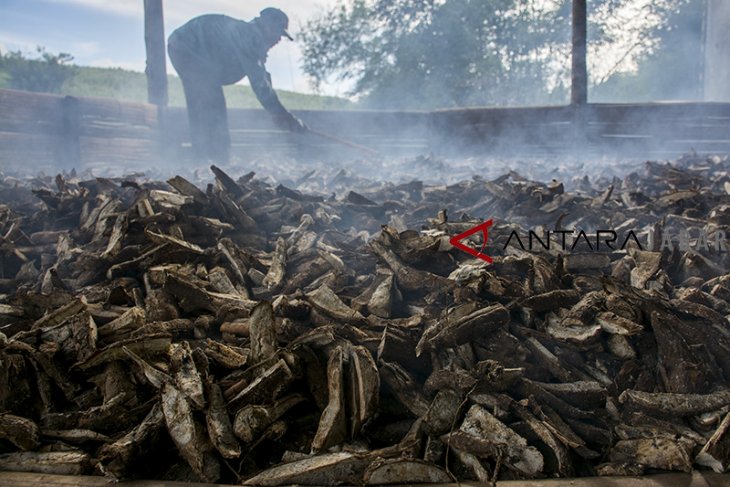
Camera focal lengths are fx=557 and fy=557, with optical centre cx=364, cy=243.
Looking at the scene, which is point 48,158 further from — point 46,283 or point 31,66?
point 31,66

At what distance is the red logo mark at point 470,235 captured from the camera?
8.36 feet

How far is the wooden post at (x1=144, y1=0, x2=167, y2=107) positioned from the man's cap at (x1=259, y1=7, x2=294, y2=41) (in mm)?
2999

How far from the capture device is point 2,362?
1861mm

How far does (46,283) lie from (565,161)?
27.3ft

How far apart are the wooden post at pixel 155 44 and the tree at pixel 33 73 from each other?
8.30m

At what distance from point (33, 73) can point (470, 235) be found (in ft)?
63.4

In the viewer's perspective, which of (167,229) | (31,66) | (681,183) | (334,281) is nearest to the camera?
(334,281)

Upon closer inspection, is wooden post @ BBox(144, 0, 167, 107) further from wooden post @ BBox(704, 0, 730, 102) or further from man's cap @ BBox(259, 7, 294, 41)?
wooden post @ BBox(704, 0, 730, 102)

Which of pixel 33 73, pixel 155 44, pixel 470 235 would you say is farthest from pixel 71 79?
pixel 470 235

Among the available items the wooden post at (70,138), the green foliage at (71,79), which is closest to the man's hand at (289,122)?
the wooden post at (70,138)

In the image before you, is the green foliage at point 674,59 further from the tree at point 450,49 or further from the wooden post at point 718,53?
the wooden post at point 718,53

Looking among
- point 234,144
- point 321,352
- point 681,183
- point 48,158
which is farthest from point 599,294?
point 234,144

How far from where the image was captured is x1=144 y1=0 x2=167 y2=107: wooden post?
1112cm

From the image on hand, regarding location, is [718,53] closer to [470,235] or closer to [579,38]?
[579,38]
